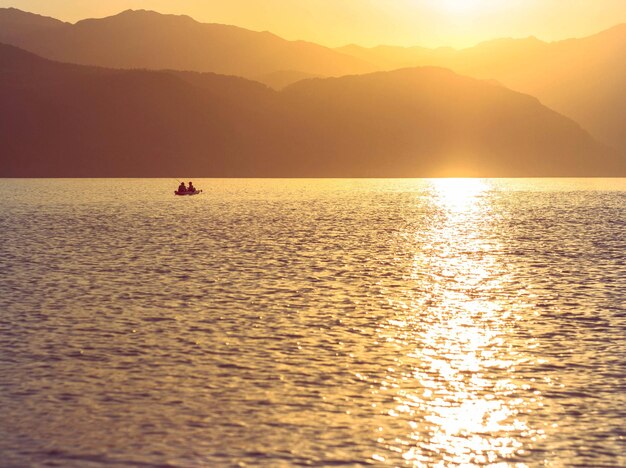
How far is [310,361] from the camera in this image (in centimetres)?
2708

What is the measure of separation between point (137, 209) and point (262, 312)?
114 meters

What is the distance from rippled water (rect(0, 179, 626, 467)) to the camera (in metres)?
19.3

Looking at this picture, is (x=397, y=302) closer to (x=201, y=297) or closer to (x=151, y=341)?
(x=201, y=297)

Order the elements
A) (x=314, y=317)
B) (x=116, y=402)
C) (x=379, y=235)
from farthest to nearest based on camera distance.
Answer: (x=379, y=235)
(x=314, y=317)
(x=116, y=402)

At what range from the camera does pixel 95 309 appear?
3709 centimetres

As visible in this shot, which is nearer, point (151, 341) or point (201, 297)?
point (151, 341)

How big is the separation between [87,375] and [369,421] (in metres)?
8.43

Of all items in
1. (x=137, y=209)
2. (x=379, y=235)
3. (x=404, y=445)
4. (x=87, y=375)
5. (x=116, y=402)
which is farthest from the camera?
(x=137, y=209)

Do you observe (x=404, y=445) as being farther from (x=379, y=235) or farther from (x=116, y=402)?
(x=379, y=235)

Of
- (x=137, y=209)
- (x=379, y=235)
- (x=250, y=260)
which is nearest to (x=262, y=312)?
(x=250, y=260)

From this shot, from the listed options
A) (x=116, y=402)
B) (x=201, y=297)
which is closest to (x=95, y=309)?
(x=201, y=297)

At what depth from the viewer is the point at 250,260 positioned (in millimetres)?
60094

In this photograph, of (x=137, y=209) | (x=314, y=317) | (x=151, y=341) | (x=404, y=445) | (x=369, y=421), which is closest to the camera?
(x=404, y=445)

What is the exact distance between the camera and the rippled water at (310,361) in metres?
19.3
